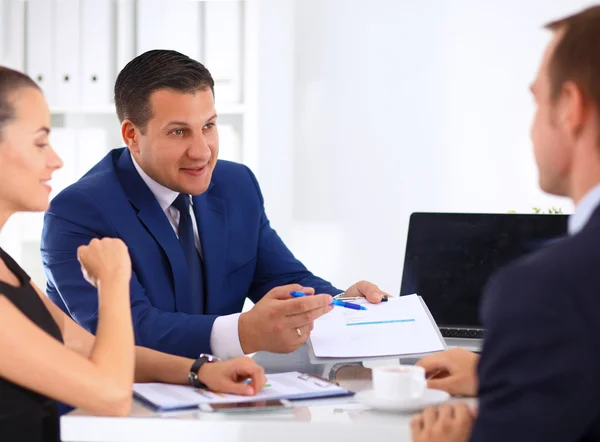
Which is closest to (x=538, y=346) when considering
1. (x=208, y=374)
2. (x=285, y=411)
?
(x=285, y=411)

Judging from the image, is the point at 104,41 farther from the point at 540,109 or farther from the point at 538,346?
the point at 538,346

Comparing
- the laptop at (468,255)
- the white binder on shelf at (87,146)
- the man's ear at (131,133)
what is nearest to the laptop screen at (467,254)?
the laptop at (468,255)

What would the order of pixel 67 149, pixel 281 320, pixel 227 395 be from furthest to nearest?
1. pixel 67 149
2. pixel 281 320
3. pixel 227 395

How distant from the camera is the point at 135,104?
2.13m

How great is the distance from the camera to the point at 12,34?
3.41m

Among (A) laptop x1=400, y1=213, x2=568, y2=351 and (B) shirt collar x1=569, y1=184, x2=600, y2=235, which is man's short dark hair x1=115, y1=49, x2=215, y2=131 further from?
(B) shirt collar x1=569, y1=184, x2=600, y2=235

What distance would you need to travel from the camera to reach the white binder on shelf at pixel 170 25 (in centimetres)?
324

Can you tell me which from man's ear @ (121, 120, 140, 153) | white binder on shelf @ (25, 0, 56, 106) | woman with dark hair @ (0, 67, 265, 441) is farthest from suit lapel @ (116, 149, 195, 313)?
white binder on shelf @ (25, 0, 56, 106)

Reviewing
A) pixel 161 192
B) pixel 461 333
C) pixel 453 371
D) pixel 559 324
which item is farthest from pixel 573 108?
pixel 161 192

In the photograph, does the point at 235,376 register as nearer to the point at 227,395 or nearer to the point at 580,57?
the point at 227,395

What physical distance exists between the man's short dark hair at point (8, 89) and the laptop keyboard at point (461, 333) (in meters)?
1.09

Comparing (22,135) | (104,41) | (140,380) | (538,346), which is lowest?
(140,380)

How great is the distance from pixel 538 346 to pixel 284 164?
2.79 metres

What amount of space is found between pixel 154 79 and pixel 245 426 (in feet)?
3.79
